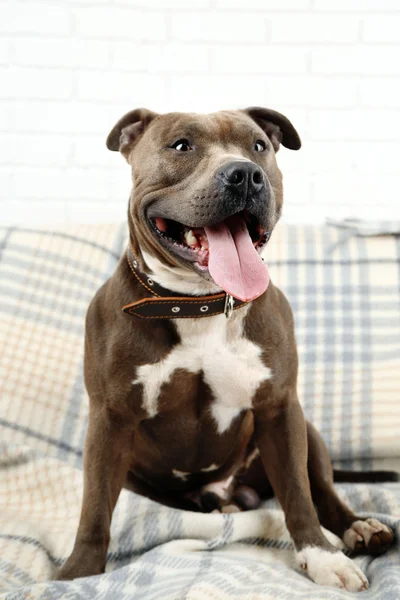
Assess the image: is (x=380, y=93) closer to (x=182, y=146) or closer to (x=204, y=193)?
(x=182, y=146)

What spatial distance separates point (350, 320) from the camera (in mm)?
3285

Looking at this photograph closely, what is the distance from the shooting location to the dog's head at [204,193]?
6.14 ft

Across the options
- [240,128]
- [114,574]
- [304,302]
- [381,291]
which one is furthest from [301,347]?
[114,574]

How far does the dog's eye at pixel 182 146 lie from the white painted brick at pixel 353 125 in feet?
5.93

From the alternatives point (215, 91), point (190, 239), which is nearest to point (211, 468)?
point (190, 239)

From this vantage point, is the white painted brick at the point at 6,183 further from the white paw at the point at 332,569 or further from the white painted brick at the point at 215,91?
the white paw at the point at 332,569

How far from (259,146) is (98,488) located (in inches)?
43.5

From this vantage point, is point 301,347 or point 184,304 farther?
point 301,347

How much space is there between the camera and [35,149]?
3.84m

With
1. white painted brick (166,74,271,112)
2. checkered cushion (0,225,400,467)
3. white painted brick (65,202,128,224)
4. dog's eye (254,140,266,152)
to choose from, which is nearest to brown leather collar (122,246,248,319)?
dog's eye (254,140,266,152)

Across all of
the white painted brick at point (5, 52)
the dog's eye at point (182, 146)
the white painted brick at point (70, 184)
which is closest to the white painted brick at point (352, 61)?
the white painted brick at point (70, 184)

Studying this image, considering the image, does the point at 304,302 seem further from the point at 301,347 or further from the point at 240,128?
the point at 240,128

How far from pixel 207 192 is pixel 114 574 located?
1.00 meters

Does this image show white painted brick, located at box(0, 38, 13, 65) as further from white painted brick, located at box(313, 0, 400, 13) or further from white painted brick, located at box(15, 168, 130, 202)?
white painted brick, located at box(313, 0, 400, 13)
